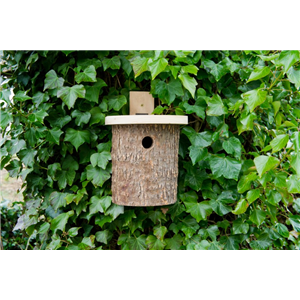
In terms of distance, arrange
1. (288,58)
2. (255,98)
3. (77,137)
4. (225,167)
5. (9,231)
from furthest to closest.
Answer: (9,231)
(77,137)
(225,167)
(255,98)
(288,58)

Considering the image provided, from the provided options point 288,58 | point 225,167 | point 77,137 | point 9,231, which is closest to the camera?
point 288,58

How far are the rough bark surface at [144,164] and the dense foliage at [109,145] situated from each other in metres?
0.16

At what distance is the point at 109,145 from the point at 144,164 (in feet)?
0.94

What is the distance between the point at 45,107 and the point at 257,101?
1.02 meters

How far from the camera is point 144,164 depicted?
126 cm

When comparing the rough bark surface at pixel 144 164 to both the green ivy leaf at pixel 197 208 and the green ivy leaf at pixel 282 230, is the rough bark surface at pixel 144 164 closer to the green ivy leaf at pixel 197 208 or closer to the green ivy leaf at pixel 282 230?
the green ivy leaf at pixel 197 208

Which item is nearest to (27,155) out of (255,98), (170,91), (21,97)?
(21,97)

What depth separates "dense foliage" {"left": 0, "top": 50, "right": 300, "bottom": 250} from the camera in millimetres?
1381

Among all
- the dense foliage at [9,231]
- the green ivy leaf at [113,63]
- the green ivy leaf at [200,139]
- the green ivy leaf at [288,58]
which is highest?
the green ivy leaf at [113,63]

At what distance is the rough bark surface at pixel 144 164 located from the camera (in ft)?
4.14

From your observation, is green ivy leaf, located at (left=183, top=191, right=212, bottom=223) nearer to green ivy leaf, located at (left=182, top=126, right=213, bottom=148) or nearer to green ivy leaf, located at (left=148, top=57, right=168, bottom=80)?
green ivy leaf, located at (left=182, top=126, right=213, bottom=148)

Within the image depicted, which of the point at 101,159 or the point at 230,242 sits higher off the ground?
the point at 101,159

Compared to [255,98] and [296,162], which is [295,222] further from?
[255,98]

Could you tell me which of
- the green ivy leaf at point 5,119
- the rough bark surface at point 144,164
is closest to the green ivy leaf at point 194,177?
the rough bark surface at point 144,164
